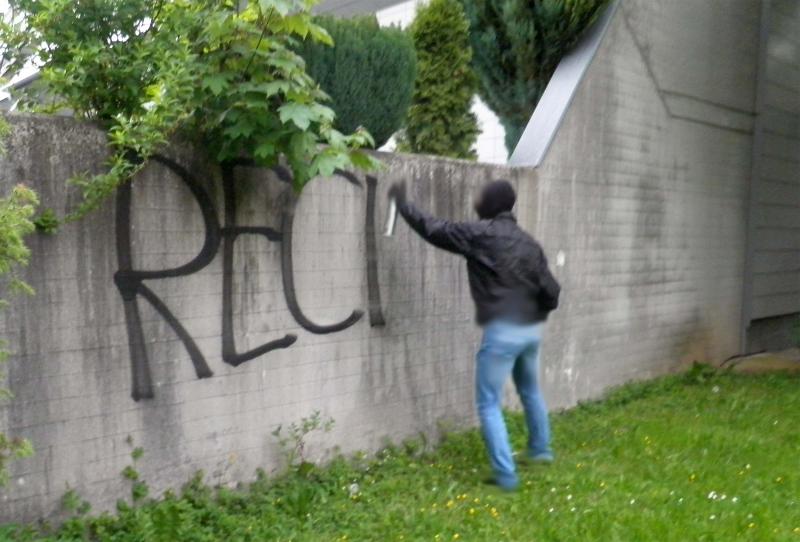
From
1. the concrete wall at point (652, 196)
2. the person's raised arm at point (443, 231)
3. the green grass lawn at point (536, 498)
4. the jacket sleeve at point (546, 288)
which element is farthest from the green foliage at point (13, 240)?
the concrete wall at point (652, 196)

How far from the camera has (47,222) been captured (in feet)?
13.0

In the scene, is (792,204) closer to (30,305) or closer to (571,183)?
(571,183)

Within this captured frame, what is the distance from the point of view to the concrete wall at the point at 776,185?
1048 centimetres

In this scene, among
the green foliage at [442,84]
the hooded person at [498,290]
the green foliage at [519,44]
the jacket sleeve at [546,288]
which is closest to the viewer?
the hooded person at [498,290]

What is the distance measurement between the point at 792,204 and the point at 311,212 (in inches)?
319

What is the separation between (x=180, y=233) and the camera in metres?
4.55

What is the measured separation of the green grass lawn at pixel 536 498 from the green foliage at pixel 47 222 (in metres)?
1.28

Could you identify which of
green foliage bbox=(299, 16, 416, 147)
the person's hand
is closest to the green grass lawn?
the person's hand

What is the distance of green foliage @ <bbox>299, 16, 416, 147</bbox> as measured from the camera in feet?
20.2

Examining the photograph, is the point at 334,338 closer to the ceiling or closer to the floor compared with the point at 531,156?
closer to the floor

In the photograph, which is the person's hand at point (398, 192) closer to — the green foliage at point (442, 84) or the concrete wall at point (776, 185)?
the green foliage at point (442, 84)

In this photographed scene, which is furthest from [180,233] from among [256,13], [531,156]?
[531,156]

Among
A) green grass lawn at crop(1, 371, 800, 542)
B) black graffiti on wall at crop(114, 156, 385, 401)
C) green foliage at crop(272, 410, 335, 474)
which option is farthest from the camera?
green foliage at crop(272, 410, 335, 474)

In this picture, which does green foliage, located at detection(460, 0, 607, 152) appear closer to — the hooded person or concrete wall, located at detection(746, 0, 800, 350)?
the hooded person
